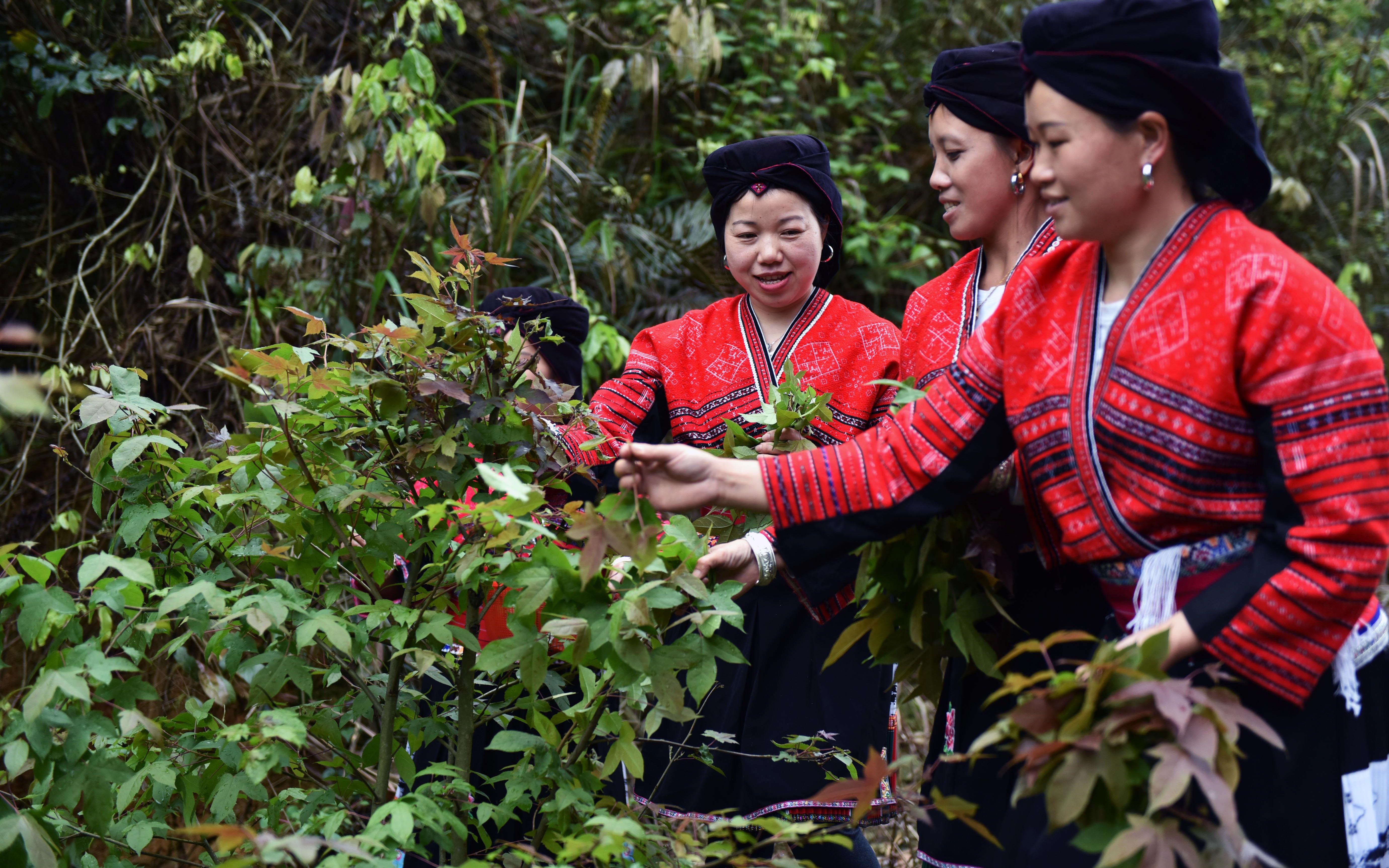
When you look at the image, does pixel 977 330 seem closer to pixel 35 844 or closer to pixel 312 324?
pixel 312 324

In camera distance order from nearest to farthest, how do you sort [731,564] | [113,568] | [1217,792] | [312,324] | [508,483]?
[1217,792] < [508,483] < [113,568] < [312,324] < [731,564]

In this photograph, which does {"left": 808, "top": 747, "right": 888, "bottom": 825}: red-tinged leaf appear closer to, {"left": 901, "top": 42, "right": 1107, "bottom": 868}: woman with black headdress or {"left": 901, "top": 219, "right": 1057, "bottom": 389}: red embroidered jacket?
{"left": 901, "top": 42, "right": 1107, "bottom": 868}: woman with black headdress

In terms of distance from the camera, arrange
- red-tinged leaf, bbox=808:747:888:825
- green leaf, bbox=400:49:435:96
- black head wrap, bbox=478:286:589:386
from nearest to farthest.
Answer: red-tinged leaf, bbox=808:747:888:825 → black head wrap, bbox=478:286:589:386 → green leaf, bbox=400:49:435:96

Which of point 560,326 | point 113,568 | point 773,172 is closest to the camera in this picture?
point 113,568

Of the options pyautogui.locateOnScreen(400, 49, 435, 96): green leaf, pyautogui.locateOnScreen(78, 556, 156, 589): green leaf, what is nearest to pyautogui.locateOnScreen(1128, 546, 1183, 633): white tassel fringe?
pyautogui.locateOnScreen(78, 556, 156, 589): green leaf

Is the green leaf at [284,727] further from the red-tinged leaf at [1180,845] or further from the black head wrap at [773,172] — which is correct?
the black head wrap at [773,172]

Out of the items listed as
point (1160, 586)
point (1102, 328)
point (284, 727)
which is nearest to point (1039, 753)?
point (1160, 586)

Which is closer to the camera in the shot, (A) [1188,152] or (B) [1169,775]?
(B) [1169,775]

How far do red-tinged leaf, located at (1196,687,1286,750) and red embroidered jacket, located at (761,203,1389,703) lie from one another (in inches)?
4.9

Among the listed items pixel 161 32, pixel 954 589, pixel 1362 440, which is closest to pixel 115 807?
pixel 954 589

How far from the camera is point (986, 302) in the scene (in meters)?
1.99

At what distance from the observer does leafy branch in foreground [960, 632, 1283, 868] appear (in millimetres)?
1088

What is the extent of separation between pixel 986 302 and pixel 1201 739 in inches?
40.9

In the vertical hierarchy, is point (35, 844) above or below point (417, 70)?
below
